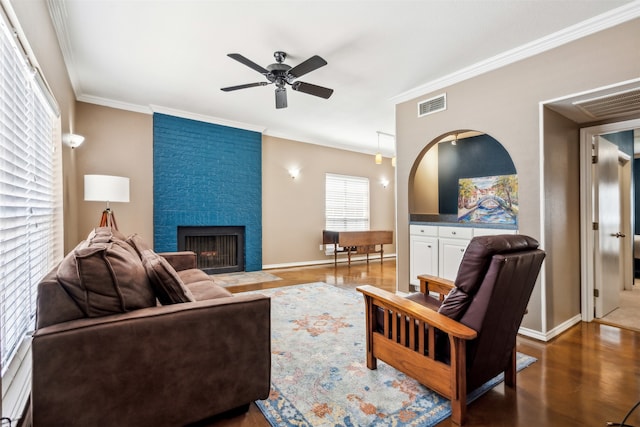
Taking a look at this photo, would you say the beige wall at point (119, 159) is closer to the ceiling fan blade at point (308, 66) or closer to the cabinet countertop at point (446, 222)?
the ceiling fan blade at point (308, 66)

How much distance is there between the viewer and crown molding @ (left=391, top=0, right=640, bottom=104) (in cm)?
234

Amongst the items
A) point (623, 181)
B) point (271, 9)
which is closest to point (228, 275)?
point (271, 9)

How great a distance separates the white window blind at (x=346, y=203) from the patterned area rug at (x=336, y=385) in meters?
4.03

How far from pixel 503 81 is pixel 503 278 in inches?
94.7

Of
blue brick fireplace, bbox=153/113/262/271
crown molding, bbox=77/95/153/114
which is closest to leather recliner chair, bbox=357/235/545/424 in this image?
blue brick fireplace, bbox=153/113/262/271

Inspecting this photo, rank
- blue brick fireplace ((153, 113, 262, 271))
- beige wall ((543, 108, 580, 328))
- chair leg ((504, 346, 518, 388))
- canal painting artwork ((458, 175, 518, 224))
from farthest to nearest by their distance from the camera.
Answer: blue brick fireplace ((153, 113, 262, 271)), canal painting artwork ((458, 175, 518, 224)), beige wall ((543, 108, 580, 328)), chair leg ((504, 346, 518, 388))

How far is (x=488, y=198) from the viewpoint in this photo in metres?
4.96

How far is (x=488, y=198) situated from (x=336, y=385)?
13.6 ft

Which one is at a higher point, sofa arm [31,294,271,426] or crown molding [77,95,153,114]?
crown molding [77,95,153,114]

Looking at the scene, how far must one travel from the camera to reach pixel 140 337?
136 centimetres

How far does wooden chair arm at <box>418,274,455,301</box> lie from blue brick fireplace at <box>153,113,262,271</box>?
3.88 meters

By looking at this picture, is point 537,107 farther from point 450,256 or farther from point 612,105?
point 450,256

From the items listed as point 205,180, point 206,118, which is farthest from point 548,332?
Answer: point 206,118

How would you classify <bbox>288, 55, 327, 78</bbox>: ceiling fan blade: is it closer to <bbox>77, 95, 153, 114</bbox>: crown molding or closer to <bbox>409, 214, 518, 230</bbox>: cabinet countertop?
<bbox>409, 214, 518, 230</bbox>: cabinet countertop
